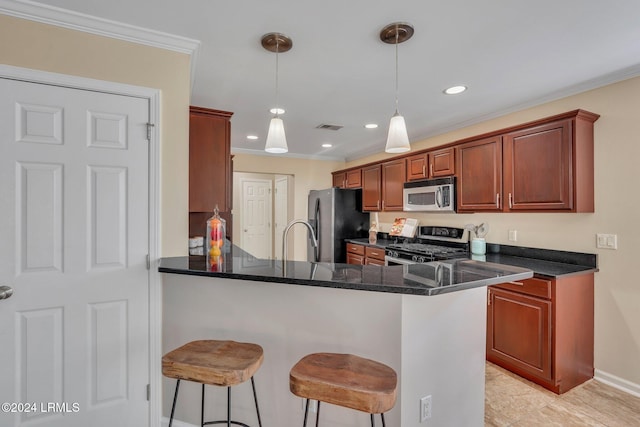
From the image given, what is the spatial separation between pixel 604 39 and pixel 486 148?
1268 millimetres

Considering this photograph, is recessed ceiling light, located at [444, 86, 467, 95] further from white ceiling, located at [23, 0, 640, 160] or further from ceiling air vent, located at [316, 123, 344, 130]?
ceiling air vent, located at [316, 123, 344, 130]

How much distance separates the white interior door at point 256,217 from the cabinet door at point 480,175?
162 inches

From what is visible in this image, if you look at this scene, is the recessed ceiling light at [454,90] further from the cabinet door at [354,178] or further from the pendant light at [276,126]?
the cabinet door at [354,178]

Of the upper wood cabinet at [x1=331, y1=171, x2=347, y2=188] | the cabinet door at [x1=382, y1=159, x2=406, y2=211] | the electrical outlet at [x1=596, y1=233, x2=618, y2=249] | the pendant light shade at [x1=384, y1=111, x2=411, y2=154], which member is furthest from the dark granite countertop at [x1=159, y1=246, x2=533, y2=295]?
the upper wood cabinet at [x1=331, y1=171, x2=347, y2=188]

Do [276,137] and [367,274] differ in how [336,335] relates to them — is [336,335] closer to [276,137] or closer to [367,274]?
[367,274]

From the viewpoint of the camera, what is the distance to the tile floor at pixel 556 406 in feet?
6.74

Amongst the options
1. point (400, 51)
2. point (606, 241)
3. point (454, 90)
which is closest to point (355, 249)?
point (454, 90)

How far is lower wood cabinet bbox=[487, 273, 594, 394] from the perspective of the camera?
2.35 metres

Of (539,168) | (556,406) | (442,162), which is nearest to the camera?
(556,406)

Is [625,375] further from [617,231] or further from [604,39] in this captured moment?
[604,39]

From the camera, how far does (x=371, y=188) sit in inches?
192

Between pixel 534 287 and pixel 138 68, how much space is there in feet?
10.2

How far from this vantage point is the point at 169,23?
5.78ft

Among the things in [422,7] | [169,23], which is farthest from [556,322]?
[169,23]
